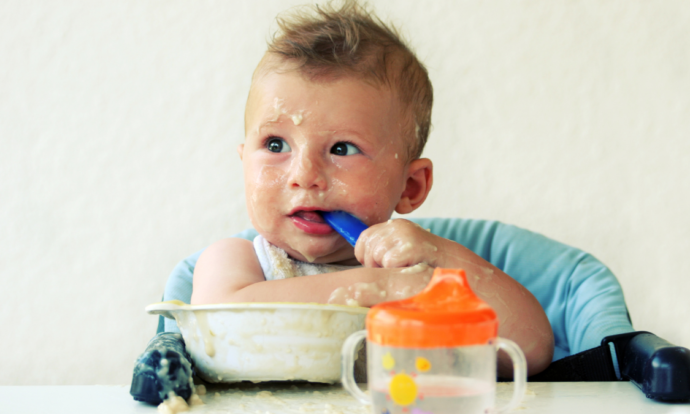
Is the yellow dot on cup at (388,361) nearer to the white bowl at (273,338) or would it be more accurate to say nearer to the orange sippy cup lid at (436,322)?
the orange sippy cup lid at (436,322)

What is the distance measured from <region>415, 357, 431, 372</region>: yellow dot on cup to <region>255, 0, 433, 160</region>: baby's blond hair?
503 millimetres

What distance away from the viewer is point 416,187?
3.27 feet

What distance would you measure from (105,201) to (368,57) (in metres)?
1.05

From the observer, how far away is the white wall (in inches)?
60.7

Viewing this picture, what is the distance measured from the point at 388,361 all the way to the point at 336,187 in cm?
42

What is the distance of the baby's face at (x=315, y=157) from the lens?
78 centimetres

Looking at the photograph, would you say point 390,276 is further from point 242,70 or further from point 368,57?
point 242,70

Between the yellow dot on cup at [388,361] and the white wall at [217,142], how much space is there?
123 cm

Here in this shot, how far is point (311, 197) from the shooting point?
775 millimetres

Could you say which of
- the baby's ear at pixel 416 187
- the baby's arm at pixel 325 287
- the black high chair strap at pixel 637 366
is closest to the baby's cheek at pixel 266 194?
the baby's arm at pixel 325 287

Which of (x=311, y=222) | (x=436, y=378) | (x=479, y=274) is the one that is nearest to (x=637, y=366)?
(x=479, y=274)

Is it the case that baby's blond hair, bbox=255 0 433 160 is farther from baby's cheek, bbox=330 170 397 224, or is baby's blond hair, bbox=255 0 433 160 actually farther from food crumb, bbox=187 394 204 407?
food crumb, bbox=187 394 204 407

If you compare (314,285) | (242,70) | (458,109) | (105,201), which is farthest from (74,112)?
(314,285)

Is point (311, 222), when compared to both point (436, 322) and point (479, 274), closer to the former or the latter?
point (479, 274)
